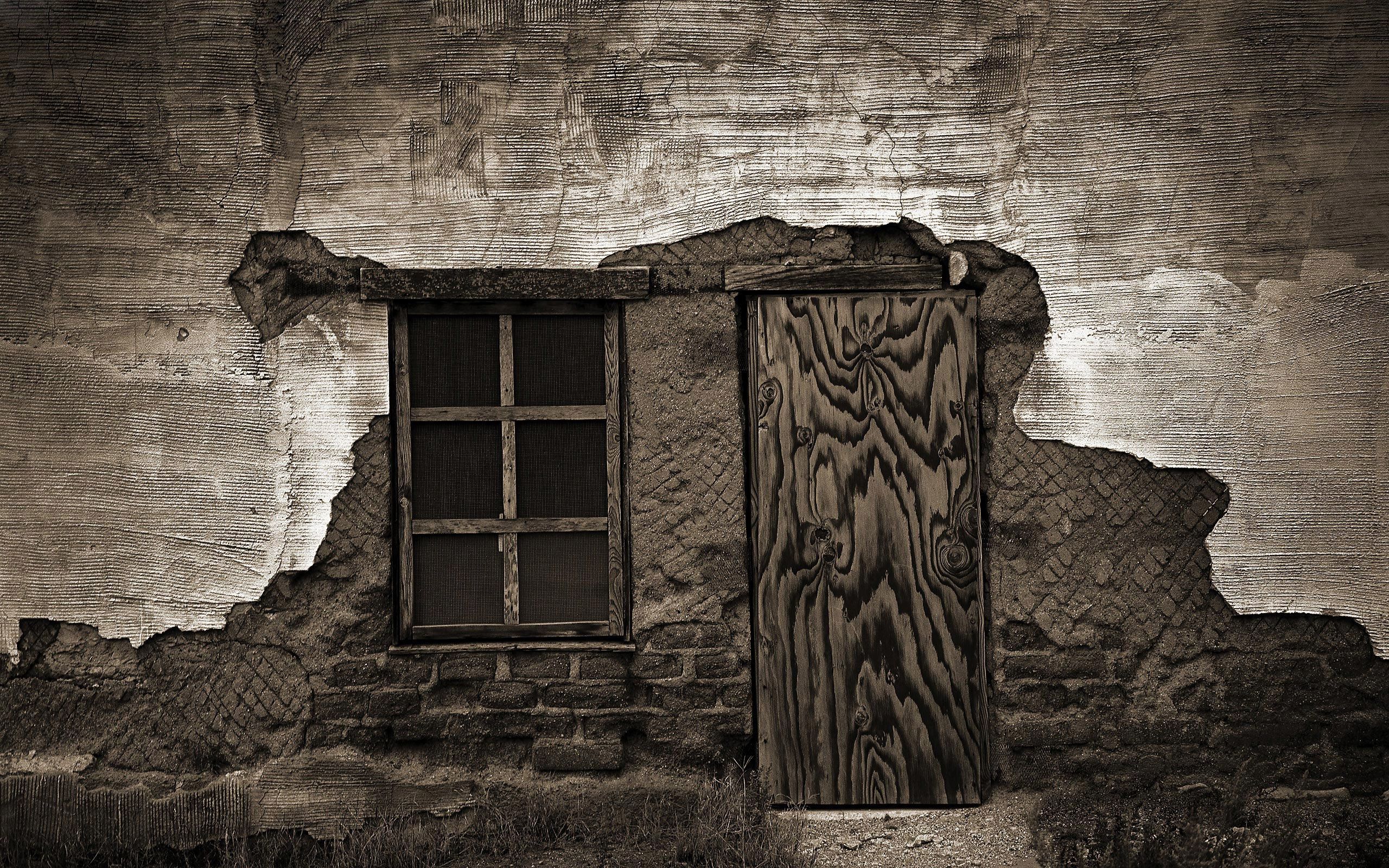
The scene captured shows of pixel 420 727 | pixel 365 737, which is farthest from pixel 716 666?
pixel 365 737

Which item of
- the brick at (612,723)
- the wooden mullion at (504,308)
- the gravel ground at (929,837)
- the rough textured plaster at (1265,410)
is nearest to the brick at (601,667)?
the brick at (612,723)

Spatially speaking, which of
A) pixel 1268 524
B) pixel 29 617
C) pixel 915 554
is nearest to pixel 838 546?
pixel 915 554

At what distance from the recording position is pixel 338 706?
3.88 metres

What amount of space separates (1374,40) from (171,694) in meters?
5.01

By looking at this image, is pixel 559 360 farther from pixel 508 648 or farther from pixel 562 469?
pixel 508 648

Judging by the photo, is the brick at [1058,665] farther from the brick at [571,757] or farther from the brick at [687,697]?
the brick at [571,757]

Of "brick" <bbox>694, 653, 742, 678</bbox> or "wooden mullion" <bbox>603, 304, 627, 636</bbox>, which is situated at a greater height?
"wooden mullion" <bbox>603, 304, 627, 636</bbox>

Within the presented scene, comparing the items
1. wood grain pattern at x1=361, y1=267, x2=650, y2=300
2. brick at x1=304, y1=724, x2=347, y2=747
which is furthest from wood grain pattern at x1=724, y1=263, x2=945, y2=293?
brick at x1=304, y1=724, x2=347, y2=747

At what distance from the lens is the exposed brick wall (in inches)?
152

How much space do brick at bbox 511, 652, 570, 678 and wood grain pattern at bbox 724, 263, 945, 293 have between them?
4.93 ft

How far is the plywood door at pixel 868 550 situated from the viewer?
3.93 metres

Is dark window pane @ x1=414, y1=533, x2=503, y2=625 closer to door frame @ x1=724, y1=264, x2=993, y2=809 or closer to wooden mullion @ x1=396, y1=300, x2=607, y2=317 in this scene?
→ wooden mullion @ x1=396, y1=300, x2=607, y2=317

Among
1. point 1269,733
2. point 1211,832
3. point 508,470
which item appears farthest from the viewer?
point 508,470

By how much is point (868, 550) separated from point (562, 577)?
1.15 meters
